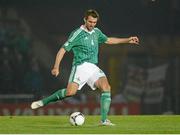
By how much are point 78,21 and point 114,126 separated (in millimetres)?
6169

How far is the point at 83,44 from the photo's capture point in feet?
39.1

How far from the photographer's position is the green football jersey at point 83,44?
11.9 meters

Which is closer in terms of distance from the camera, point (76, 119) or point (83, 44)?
point (76, 119)

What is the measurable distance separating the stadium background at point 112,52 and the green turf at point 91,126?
159 inches

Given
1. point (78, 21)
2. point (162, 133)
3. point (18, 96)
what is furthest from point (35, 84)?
point (162, 133)

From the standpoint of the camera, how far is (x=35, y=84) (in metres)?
17.6

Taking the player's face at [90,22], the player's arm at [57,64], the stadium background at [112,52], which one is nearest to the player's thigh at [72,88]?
the player's arm at [57,64]

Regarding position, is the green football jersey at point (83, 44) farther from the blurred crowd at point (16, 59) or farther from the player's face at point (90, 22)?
the blurred crowd at point (16, 59)

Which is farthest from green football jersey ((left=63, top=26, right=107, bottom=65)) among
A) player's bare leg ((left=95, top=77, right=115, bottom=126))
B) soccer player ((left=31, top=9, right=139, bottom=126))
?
player's bare leg ((left=95, top=77, right=115, bottom=126))

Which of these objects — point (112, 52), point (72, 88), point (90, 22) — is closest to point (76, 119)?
point (72, 88)

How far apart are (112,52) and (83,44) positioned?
5698 millimetres

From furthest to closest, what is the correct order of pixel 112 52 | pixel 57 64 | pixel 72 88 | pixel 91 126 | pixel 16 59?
pixel 16 59 < pixel 112 52 < pixel 72 88 < pixel 91 126 < pixel 57 64

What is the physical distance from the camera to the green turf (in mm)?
10969

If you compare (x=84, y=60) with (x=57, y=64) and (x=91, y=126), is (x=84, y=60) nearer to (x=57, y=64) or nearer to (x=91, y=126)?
(x=57, y=64)
